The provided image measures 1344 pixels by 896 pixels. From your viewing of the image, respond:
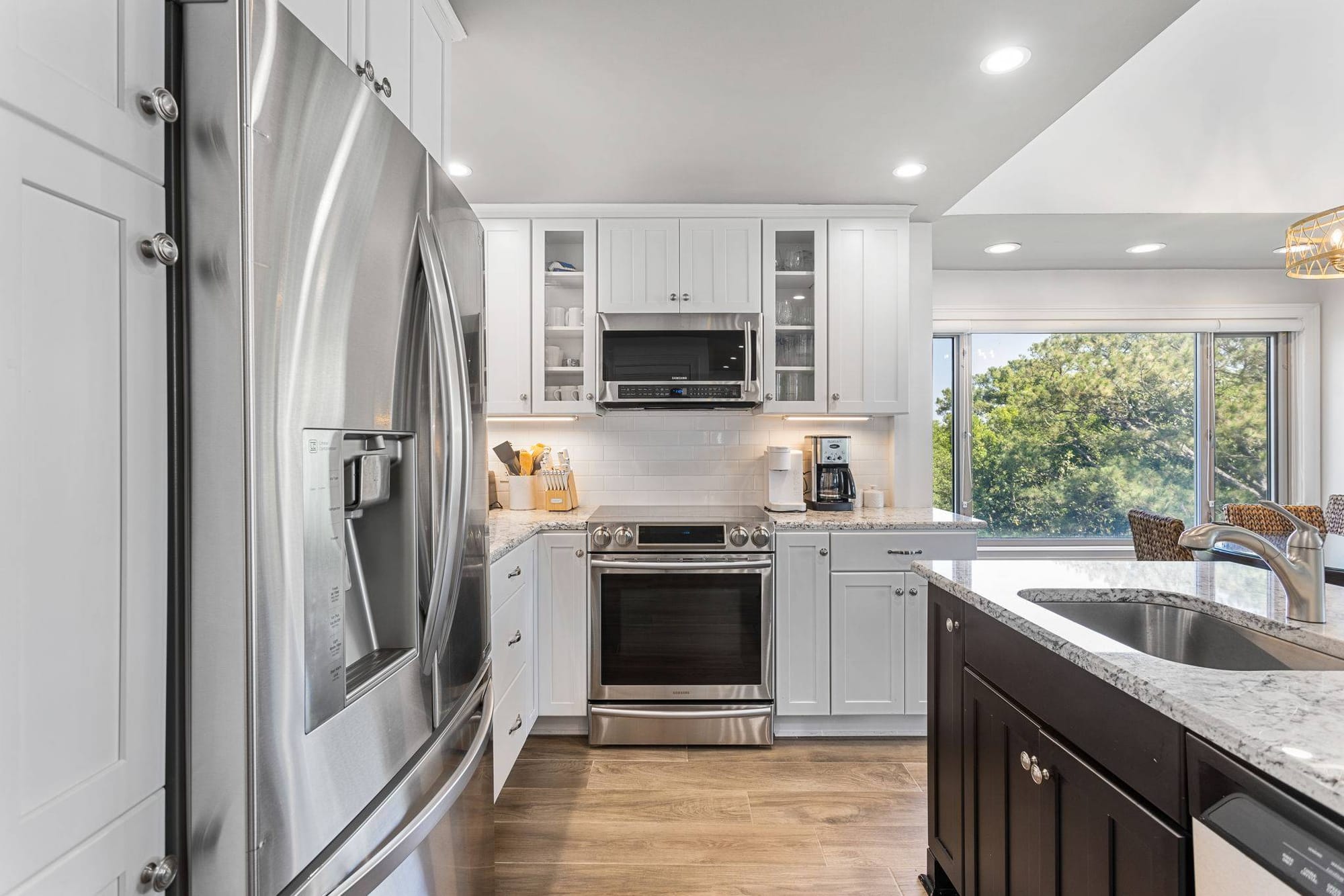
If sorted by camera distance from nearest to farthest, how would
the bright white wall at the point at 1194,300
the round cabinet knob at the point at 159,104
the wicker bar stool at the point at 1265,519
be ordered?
the round cabinet knob at the point at 159,104 → the wicker bar stool at the point at 1265,519 → the bright white wall at the point at 1194,300

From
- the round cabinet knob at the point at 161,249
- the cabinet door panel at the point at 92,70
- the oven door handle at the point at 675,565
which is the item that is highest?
the cabinet door panel at the point at 92,70

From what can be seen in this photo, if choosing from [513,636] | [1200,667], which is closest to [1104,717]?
[1200,667]

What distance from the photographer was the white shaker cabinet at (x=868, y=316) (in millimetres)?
3256

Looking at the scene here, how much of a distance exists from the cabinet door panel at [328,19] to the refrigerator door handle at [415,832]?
1.26m

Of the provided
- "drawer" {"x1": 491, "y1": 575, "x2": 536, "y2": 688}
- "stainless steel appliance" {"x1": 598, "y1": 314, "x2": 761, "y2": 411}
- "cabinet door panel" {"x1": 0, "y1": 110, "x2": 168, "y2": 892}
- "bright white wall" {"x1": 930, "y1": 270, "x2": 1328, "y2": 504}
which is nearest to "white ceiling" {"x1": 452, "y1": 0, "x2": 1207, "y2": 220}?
"stainless steel appliance" {"x1": 598, "y1": 314, "x2": 761, "y2": 411}

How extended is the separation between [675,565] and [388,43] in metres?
2.11

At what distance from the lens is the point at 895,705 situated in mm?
2924

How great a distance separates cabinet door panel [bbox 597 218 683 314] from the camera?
320 cm

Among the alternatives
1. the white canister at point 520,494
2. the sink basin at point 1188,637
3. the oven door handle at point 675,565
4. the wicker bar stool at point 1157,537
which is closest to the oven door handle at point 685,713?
the oven door handle at point 675,565

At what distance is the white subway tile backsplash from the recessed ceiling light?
186 cm

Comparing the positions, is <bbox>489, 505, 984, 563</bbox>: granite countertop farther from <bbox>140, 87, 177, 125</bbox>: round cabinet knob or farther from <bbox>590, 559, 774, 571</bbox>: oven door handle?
<bbox>140, 87, 177, 125</bbox>: round cabinet knob

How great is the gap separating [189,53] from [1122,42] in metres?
2.25

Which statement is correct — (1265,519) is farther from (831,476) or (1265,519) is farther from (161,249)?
(161,249)

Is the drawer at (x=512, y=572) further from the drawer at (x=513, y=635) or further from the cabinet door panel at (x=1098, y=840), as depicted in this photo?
the cabinet door panel at (x=1098, y=840)
